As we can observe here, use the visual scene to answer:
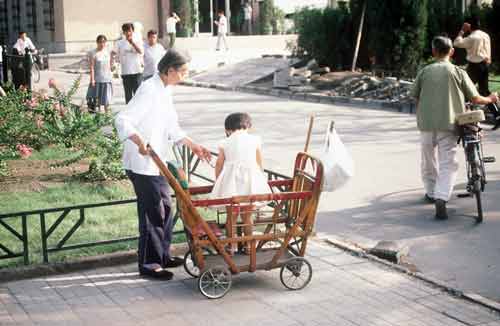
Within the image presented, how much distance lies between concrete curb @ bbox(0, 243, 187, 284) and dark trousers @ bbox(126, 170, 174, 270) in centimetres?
44

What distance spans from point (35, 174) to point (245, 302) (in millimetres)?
5250

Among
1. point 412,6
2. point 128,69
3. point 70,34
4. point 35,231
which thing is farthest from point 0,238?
point 70,34

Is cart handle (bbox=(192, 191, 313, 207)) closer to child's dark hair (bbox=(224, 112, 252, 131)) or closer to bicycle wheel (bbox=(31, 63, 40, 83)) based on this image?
child's dark hair (bbox=(224, 112, 252, 131))

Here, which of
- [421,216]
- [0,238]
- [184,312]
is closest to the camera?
[184,312]

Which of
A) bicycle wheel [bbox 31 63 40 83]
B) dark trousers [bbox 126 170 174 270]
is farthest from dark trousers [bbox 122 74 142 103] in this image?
bicycle wheel [bbox 31 63 40 83]

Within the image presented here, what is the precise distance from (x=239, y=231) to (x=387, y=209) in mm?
2932

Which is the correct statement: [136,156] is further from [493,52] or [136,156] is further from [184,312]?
[493,52]

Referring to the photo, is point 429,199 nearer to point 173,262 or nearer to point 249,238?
point 173,262

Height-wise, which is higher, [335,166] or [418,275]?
[335,166]

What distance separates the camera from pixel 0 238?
7.40m

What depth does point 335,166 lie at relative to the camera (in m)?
5.88

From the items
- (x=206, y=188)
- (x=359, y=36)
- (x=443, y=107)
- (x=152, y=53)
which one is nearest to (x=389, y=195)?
(x=443, y=107)

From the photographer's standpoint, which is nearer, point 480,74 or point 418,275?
point 418,275

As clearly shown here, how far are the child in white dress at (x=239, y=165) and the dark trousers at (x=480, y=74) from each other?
11.8 meters
